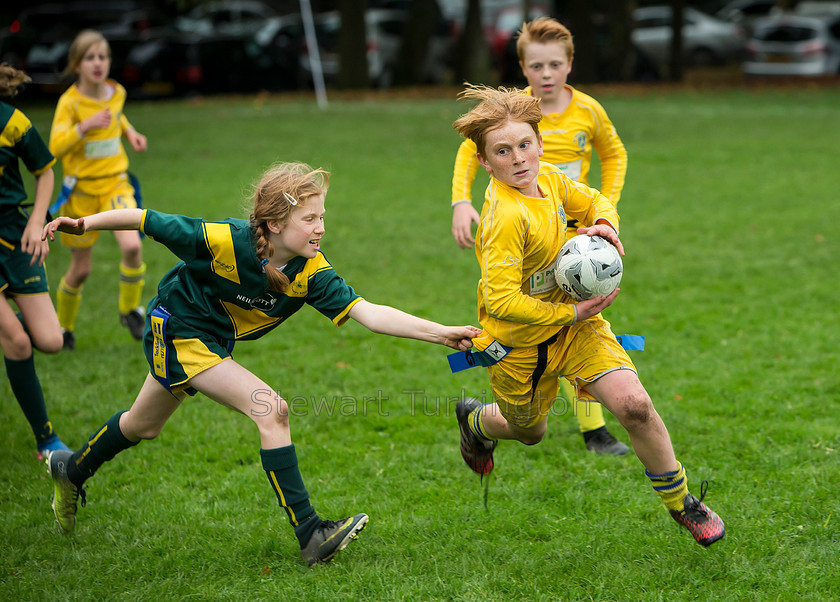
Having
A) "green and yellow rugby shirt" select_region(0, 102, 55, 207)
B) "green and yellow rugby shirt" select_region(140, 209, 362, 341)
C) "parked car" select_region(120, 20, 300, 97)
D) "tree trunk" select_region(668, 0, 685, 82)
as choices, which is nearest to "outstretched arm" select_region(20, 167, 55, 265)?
"green and yellow rugby shirt" select_region(0, 102, 55, 207)

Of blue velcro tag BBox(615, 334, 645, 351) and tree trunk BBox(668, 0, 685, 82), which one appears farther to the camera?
tree trunk BBox(668, 0, 685, 82)

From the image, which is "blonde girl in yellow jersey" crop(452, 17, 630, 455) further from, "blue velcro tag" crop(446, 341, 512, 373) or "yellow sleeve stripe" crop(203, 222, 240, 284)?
"yellow sleeve stripe" crop(203, 222, 240, 284)

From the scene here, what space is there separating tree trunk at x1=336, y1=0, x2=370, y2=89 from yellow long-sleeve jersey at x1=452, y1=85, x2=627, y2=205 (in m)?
18.7

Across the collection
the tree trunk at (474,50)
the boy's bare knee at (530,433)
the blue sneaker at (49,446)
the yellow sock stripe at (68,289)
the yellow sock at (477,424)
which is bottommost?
the tree trunk at (474,50)

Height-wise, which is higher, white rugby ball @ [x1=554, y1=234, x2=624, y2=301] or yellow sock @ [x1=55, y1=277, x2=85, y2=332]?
white rugby ball @ [x1=554, y1=234, x2=624, y2=301]

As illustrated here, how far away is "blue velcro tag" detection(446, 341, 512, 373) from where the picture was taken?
12.2ft

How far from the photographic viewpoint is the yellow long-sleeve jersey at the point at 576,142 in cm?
496

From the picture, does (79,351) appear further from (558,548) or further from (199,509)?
(558,548)

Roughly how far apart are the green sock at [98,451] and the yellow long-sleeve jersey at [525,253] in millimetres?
1737

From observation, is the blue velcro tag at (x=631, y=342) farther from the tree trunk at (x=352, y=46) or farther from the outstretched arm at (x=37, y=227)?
the tree trunk at (x=352, y=46)

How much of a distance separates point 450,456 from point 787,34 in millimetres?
25031

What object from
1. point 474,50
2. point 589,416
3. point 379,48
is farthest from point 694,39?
point 589,416

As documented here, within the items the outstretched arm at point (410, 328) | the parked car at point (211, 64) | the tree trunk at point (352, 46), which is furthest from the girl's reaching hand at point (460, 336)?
the parked car at point (211, 64)

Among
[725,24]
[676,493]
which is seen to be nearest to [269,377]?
[676,493]
